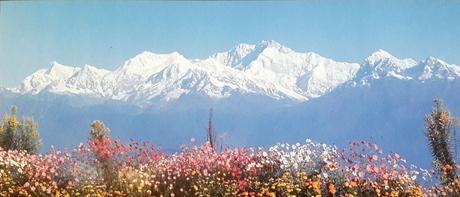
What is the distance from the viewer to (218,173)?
10.0 metres

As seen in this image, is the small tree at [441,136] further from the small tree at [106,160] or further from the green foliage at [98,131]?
the green foliage at [98,131]

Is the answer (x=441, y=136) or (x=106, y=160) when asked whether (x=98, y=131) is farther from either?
(x=441, y=136)

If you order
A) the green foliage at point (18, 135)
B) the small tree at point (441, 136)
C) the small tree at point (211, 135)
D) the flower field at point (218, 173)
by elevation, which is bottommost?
the flower field at point (218, 173)

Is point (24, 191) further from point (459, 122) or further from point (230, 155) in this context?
point (459, 122)

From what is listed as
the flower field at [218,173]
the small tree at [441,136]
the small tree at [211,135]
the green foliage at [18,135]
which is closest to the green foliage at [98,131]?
the flower field at [218,173]

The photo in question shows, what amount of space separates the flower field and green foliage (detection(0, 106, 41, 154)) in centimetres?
520

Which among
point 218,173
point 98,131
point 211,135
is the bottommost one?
point 218,173

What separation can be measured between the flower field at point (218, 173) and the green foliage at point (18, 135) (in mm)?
5198

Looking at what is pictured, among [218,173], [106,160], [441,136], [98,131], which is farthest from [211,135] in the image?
[441,136]

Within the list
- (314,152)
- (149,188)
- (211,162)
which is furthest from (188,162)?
(314,152)

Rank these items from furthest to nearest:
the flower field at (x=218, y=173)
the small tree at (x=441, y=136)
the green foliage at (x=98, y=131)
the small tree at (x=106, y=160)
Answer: the green foliage at (x=98, y=131) → the small tree at (x=441, y=136) → the small tree at (x=106, y=160) → the flower field at (x=218, y=173)

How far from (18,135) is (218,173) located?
379 inches

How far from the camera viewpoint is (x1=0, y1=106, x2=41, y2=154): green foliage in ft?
56.5

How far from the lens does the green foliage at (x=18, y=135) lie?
679 inches
